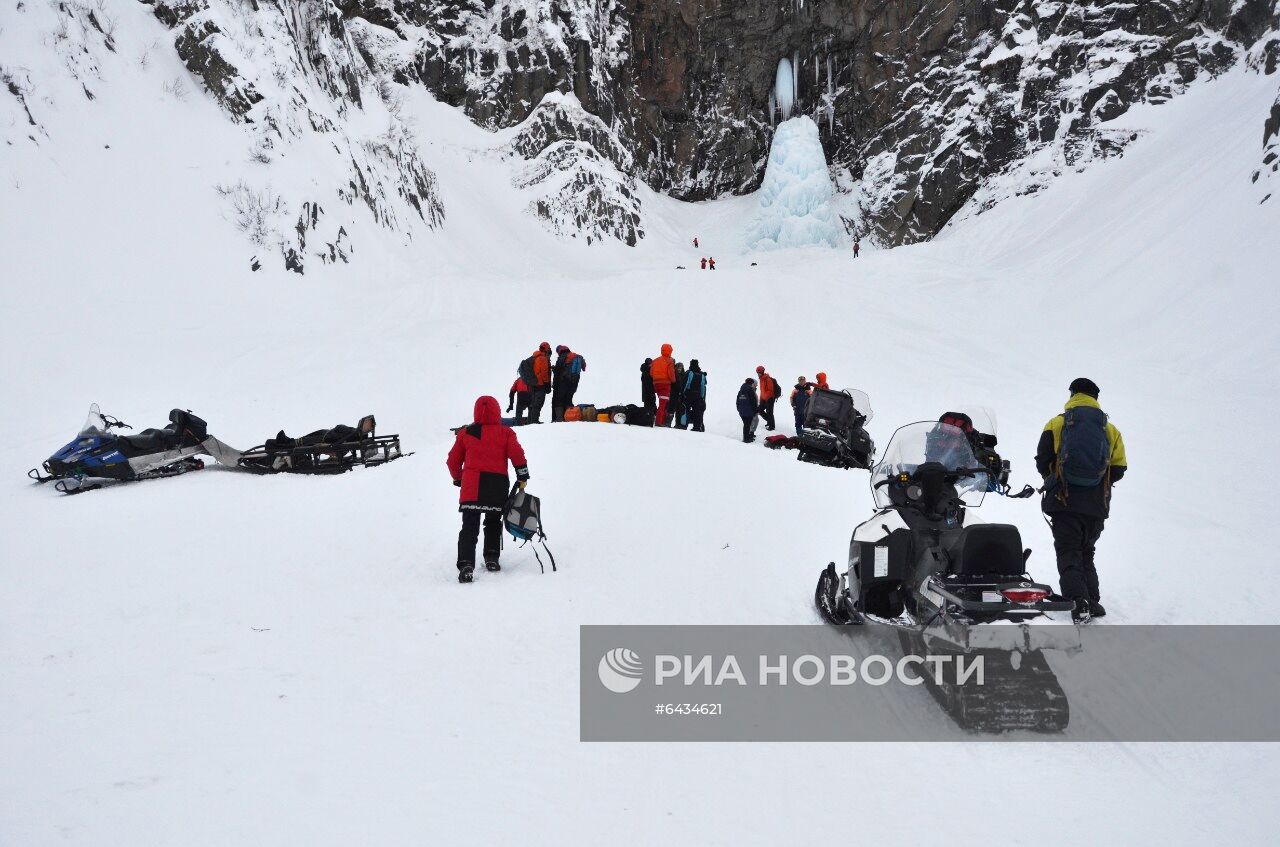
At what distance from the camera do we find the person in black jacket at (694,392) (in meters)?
12.3

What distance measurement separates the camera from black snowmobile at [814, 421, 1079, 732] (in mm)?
3348

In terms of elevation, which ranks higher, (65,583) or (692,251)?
(692,251)

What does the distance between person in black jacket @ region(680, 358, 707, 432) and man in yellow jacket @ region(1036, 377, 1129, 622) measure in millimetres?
7585

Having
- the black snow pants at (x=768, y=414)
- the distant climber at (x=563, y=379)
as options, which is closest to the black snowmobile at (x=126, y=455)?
the distant climber at (x=563, y=379)

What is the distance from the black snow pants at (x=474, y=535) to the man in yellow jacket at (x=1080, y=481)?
3.74m

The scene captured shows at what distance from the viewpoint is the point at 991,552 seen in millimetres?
3703

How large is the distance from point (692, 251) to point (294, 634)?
43.5 m

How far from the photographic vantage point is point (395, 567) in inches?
223

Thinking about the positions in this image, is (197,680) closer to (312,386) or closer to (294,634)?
(294,634)

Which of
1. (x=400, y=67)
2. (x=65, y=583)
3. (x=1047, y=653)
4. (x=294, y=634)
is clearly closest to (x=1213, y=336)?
(x=1047, y=653)

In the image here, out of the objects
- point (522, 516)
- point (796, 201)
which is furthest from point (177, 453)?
point (796, 201)

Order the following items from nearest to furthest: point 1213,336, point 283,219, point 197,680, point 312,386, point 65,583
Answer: point 197,680 → point 65,583 → point 312,386 → point 1213,336 → point 283,219

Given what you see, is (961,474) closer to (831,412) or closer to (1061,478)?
(1061,478)

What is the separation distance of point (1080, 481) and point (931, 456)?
1005 millimetres
